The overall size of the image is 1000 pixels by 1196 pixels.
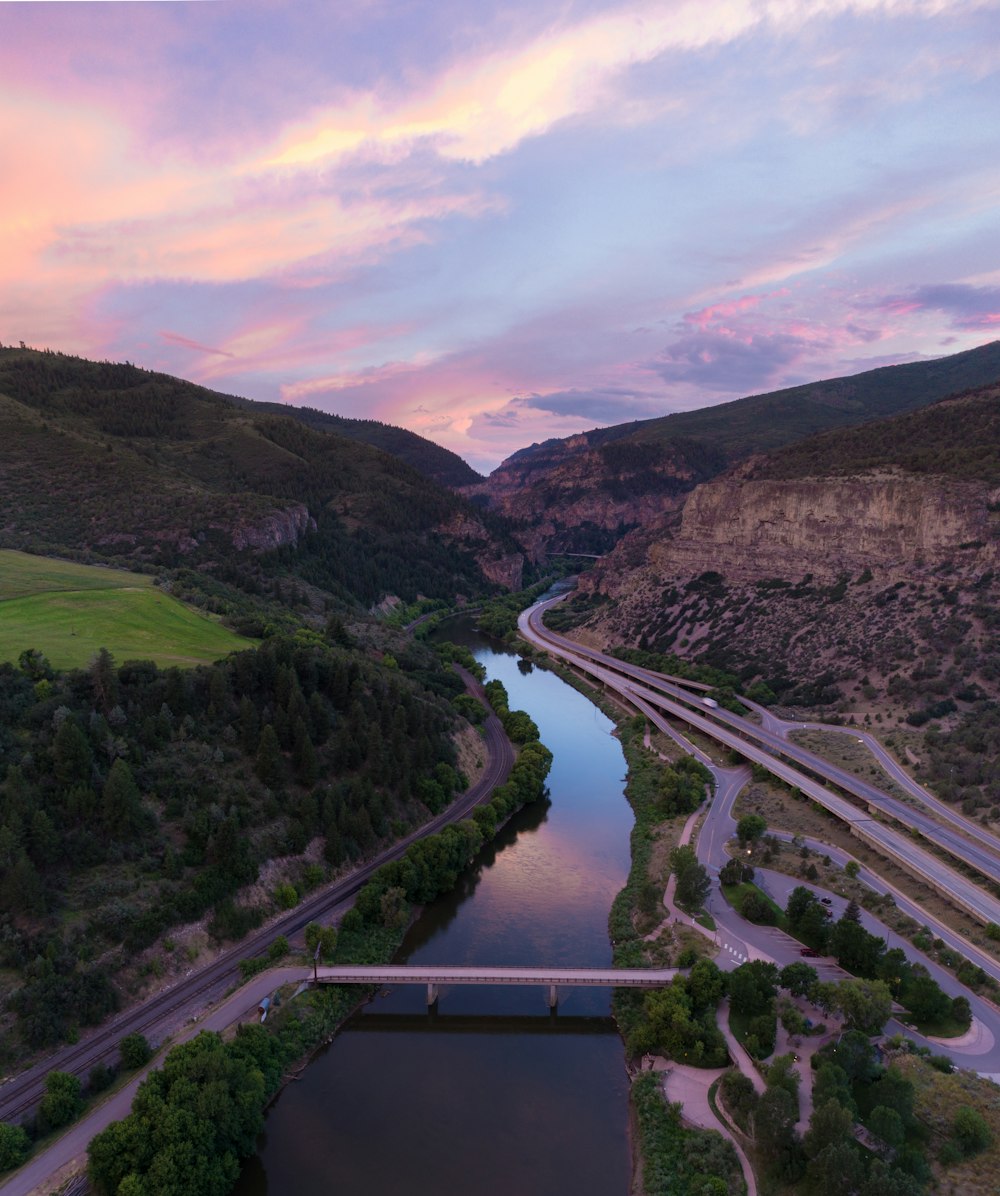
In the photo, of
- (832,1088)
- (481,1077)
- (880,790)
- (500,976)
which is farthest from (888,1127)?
(880,790)

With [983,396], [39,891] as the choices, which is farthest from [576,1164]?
[983,396]

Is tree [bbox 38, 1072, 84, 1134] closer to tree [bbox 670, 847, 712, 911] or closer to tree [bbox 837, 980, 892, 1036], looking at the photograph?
tree [bbox 670, 847, 712, 911]

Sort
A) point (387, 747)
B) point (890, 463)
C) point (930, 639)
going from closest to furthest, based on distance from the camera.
A: point (387, 747)
point (930, 639)
point (890, 463)

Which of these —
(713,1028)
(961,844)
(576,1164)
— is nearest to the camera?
(576,1164)

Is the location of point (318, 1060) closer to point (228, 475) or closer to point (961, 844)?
point (961, 844)

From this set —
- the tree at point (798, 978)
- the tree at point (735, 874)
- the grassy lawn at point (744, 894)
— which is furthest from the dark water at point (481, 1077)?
the tree at point (798, 978)

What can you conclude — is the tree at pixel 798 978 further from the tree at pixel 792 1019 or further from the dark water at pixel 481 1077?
the dark water at pixel 481 1077

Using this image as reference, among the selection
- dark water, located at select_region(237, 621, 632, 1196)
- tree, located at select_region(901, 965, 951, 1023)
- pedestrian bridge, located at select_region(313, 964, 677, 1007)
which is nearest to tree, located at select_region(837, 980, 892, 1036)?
tree, located at select_region(901, 965, 951, 1023)
